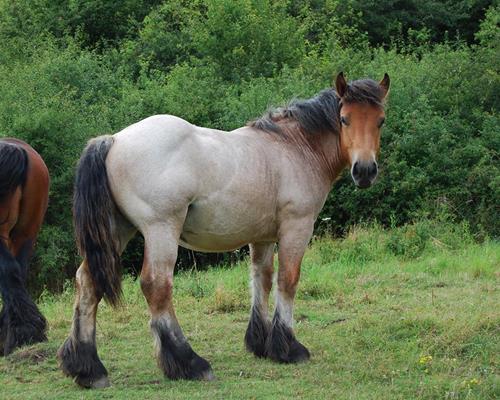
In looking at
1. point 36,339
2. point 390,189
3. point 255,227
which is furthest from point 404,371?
point 390,189

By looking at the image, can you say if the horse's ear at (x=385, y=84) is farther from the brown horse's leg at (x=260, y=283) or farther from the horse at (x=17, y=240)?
the horse at (x=17, y=240)

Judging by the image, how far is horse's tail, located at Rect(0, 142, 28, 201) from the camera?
24.5 feet

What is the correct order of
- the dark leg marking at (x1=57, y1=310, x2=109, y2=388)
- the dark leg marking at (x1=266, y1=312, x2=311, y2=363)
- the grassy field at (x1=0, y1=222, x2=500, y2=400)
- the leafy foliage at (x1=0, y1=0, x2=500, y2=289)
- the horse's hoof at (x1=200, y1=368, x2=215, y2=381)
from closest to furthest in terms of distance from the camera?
1. the grassy field at (x1=0, y1=222, x2=500, y2=400)
2. the dark leg marking at (x1=57, y1=310, x2=109, y2=388)
3. the horse's hoof at (x1=200, y1=368, x2=215, y2=381)
4. the dark leg marking at (x1=266, y1=312, x2=311, y2=363)
5. the leafy foliage at (x1=0, y1=0, x2=500, y2=289)

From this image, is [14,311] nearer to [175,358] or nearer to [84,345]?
[84,345]

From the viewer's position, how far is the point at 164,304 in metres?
6.30

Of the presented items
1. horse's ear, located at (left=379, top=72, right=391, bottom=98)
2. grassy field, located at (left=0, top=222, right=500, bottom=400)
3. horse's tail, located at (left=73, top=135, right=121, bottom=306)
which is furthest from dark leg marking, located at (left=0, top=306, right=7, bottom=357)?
horse's ear, located at (left=379, top=72, right=391, bottom=98)

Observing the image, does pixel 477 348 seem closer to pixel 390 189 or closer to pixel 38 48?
pixel 390 189

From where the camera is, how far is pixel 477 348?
269 inches

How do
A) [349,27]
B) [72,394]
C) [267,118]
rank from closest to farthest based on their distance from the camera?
[72,394], [267,118], [349,27]

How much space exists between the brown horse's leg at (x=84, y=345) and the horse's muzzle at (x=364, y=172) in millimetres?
2141

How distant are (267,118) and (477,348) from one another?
253 centimetres

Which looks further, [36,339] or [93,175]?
[36,339]

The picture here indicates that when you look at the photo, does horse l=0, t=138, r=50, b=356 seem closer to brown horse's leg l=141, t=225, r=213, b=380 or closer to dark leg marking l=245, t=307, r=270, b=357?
brown horse's leg l=141, t=225, r=213, b=380

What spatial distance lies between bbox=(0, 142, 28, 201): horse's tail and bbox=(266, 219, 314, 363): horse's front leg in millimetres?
2377
